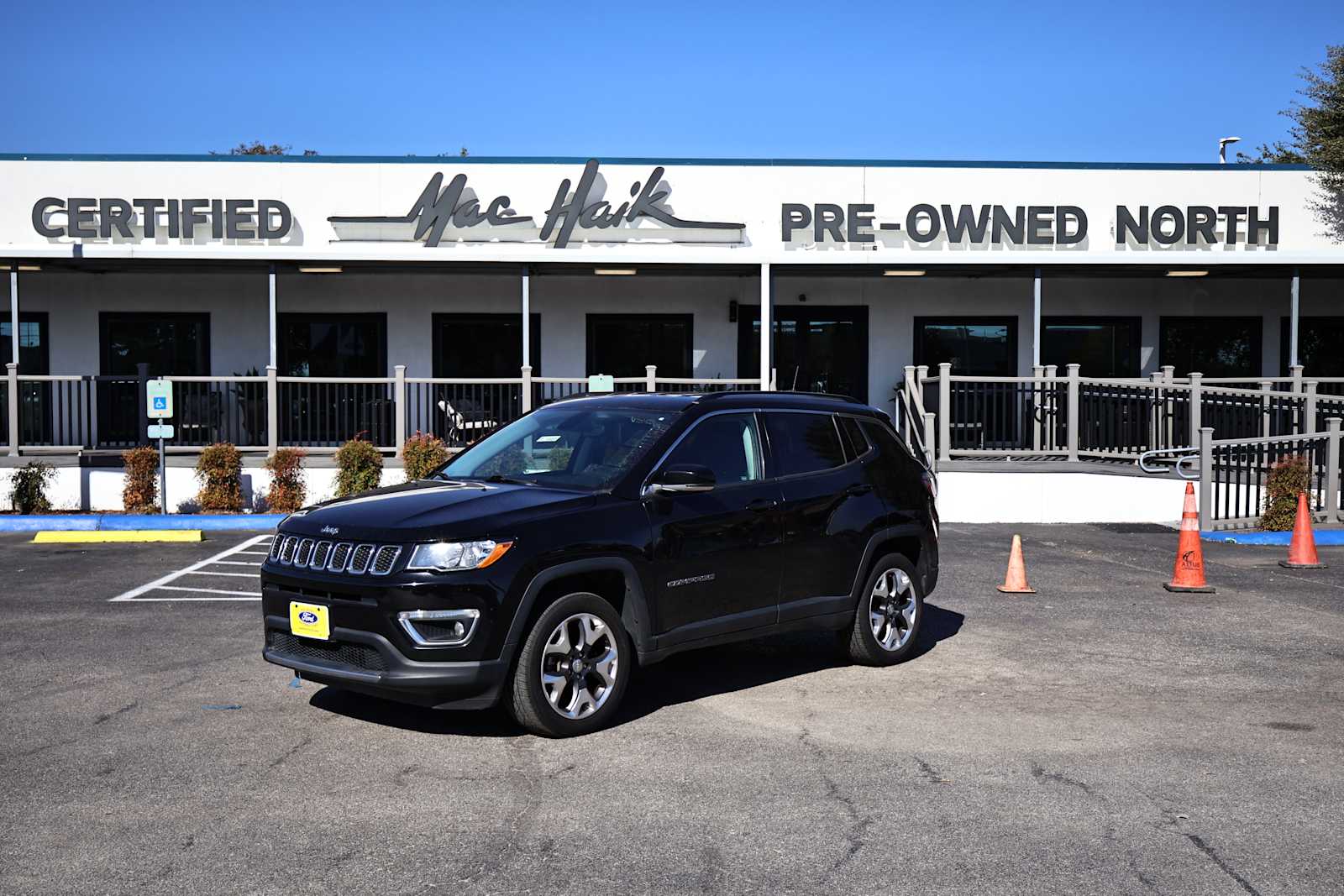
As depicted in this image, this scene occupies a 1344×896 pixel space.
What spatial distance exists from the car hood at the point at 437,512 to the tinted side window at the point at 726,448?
833 millimetres

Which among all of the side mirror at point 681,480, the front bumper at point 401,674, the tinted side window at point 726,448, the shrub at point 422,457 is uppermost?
the tinted side window at point 726,448

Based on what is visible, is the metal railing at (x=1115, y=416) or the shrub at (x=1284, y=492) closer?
the shrub at (x=1284, y=492)

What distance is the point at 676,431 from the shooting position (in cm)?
737

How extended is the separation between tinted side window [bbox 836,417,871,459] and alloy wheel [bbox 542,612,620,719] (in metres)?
2.42

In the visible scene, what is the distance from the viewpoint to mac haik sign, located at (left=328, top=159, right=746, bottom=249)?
20.4 m

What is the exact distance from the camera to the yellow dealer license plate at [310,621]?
20.9 feet

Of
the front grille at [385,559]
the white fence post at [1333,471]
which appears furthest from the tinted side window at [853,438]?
the white fence post at [1333,471]

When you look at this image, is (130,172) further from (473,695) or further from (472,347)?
(473,695)

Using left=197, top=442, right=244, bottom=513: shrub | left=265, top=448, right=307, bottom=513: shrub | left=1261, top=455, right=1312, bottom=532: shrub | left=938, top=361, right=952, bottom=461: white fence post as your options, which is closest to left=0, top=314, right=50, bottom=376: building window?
left=197, top=442, right=244, bottom=513: shrub

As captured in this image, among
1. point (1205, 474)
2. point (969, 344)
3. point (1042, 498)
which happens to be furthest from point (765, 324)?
point (1205, 474)

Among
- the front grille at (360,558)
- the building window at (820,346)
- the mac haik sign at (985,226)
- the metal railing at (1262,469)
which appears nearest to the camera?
the front grille at (360,558)

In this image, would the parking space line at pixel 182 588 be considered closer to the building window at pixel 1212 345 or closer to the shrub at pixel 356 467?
the shrub at pixel 356 467

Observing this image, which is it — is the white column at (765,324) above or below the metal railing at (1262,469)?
above

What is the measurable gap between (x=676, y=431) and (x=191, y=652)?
3.68 meters
